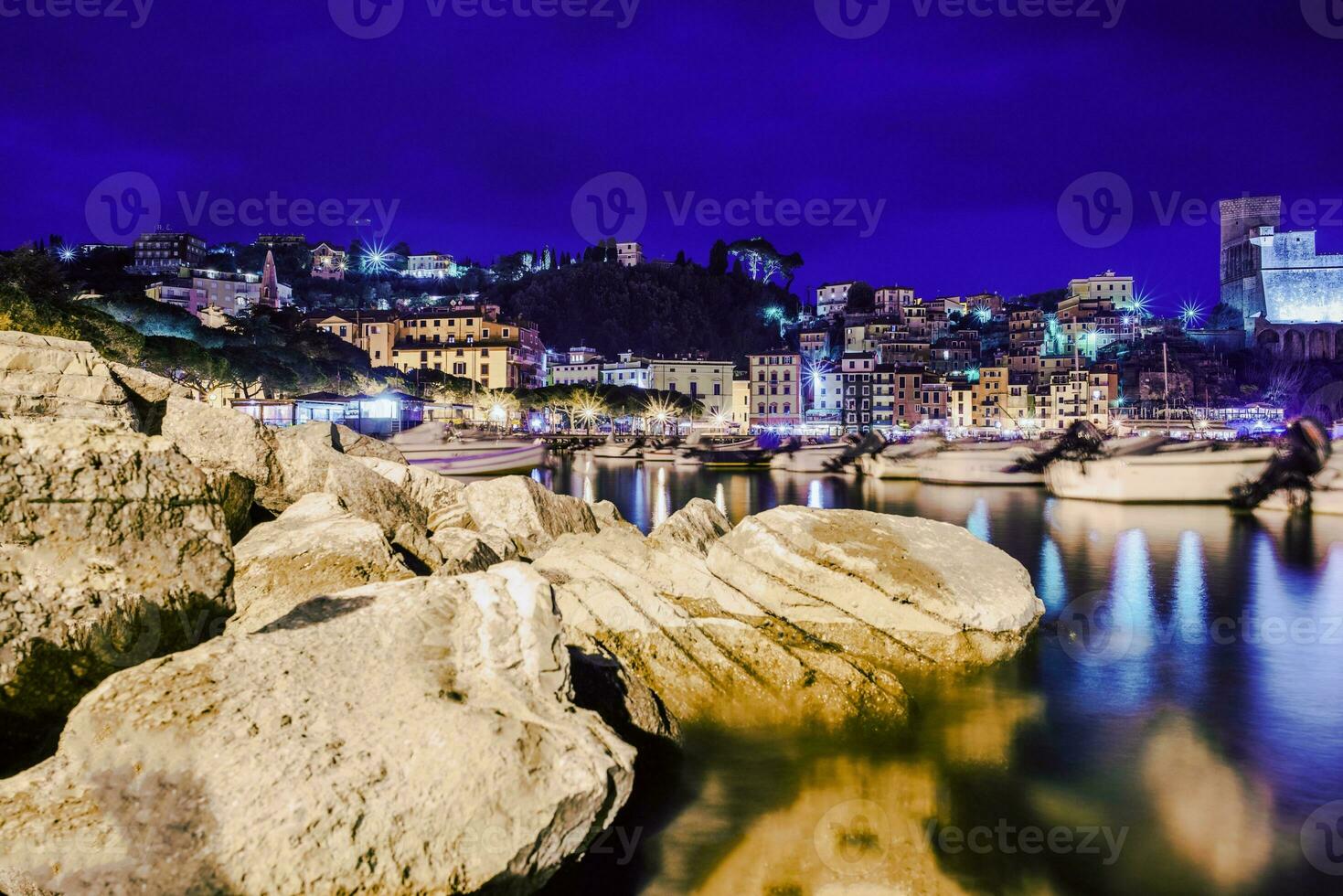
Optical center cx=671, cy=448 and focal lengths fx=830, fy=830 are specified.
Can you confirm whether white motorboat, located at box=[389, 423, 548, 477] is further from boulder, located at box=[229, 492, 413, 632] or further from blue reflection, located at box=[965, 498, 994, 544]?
boulder, located at box=[229, 492, 413, 632]

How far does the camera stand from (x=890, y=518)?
31.0ft

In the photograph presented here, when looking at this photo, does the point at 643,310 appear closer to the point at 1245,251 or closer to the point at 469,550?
the point at 1245,251

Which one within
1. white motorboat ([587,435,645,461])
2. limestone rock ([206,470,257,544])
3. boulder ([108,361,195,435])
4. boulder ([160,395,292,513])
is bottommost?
white motorboat ([587,435,645,461])

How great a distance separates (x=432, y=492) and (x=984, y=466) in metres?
36.8

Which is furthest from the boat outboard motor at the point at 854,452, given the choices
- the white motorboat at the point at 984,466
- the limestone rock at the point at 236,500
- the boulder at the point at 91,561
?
the boulder at the point at 91,561

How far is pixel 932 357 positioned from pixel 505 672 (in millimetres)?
123462

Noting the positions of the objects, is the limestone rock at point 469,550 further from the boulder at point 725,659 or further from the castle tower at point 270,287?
the castle tower at point 270,287

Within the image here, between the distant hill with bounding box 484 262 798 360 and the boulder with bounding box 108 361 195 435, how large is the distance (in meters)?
112

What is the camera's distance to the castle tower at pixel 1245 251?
115 meters

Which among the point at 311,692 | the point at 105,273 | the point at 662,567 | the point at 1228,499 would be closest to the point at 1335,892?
the point at 662,567

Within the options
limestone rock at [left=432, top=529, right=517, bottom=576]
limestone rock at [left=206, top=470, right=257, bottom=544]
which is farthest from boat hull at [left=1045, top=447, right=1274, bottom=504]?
limestone rock at [left=206, top=470, right=257, bottom=544]

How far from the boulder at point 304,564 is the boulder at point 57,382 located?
252cm

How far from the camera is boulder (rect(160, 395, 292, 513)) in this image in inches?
365

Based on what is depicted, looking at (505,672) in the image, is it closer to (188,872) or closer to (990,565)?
(188,872)
